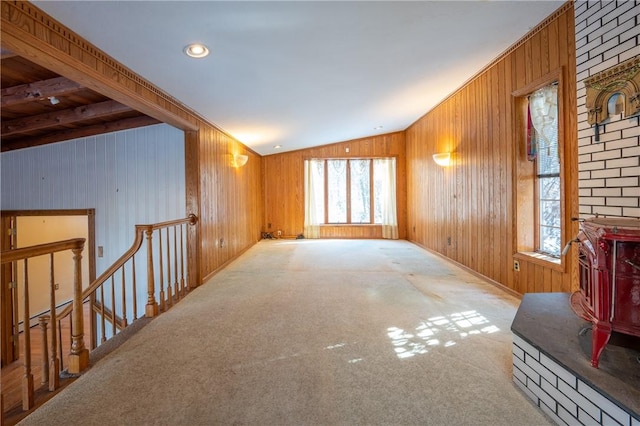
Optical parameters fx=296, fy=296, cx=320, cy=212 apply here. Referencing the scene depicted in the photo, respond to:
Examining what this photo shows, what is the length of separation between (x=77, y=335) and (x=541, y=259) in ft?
12.3

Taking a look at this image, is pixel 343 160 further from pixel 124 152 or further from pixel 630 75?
pixel 630 75

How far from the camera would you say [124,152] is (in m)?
4.28

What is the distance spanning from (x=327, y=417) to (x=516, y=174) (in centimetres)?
289

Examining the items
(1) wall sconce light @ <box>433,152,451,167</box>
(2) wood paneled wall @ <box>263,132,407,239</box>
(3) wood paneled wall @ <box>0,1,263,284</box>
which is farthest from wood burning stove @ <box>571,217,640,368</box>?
(2) wood paneled wall @ <box>263,132,407,239</box>

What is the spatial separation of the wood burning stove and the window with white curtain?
5787 millimetres

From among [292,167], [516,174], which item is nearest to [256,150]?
[292,167]

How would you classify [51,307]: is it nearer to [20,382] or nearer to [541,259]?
[20,382]

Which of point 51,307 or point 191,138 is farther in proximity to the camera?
point 191,138

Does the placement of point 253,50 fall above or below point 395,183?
above

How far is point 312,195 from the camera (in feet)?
23.7

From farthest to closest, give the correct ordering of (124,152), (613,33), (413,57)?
(124,152), (413,57), (613,33)

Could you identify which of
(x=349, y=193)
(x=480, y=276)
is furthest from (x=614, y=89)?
(x=349, y=193)

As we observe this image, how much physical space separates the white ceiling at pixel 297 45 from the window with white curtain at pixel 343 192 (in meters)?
3.12

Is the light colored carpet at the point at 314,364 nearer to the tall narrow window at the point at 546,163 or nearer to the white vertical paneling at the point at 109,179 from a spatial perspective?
the tall narrow window at the point at 546,163
